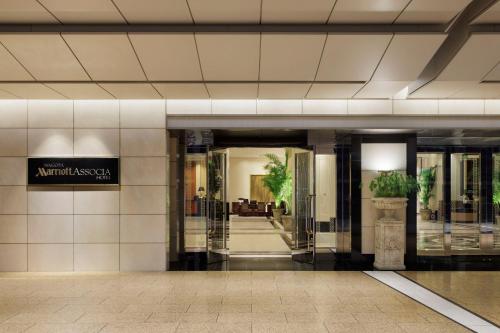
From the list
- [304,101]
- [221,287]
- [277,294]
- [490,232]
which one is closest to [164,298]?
[221,287]

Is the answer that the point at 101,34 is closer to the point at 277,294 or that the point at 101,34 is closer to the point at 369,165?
the point at 277,294

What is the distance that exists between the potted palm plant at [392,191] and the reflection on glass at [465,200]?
259 centimetres

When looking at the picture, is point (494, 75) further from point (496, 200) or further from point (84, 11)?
point (84, 11)

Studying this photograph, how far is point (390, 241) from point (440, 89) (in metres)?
3.42

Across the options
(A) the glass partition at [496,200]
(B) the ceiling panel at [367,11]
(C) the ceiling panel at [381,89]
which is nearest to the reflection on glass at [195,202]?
(C) the ceiling panel at [381,89]

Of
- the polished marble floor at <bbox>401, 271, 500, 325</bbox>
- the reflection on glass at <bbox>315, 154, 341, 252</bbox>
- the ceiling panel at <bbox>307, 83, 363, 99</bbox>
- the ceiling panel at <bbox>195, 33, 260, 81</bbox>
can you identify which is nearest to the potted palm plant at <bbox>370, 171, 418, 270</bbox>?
the polished marble floor at <bbox>401, 271, 500, 325</bbox>

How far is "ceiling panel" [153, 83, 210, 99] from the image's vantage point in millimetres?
7843

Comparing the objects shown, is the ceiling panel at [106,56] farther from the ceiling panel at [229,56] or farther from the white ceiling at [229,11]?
the ceiling panel at [229,56]

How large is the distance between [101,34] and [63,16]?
0.53 meters

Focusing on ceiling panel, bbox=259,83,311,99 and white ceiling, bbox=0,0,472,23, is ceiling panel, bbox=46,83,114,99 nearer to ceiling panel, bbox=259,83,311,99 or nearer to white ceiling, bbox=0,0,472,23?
white ceiling, bbox=0,0,472,23

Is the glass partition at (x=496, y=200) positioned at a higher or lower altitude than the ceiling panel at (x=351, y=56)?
lower

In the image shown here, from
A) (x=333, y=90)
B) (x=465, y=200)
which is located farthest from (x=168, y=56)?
(x=465, y=200)

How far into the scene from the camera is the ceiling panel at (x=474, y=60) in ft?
20.4

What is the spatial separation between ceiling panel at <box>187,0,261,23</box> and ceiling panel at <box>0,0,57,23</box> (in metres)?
1.94
